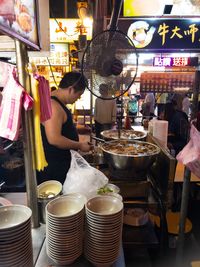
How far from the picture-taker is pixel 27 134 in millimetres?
1379

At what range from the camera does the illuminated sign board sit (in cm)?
721

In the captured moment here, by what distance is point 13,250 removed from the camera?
1023mm

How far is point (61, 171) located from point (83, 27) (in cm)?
450

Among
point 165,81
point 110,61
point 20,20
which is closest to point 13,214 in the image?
point 20,20

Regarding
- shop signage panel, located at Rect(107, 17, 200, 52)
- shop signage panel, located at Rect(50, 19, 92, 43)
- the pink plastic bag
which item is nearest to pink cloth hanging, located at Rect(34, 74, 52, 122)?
the pink plastic bag

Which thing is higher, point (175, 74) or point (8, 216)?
point (175, 74)

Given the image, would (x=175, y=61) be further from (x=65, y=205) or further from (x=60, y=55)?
(x=65, y=205)

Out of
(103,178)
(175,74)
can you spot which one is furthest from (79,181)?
(175,74)

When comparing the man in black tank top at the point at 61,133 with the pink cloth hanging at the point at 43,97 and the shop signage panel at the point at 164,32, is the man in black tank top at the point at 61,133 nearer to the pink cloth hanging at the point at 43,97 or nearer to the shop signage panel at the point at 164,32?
the pink cloth hanging at the point at 43,97

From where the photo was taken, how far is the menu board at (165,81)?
8.95 m

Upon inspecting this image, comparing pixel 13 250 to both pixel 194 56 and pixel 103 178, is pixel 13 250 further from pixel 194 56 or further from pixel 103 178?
pixel 194 56

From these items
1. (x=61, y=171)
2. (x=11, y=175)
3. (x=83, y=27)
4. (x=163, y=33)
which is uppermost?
(x=83, y=27)

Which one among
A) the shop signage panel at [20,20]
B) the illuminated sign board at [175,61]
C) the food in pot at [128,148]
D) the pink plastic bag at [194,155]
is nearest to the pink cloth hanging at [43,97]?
the shop signage panel at [20,20]

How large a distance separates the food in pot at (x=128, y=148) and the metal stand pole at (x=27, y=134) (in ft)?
3.25
